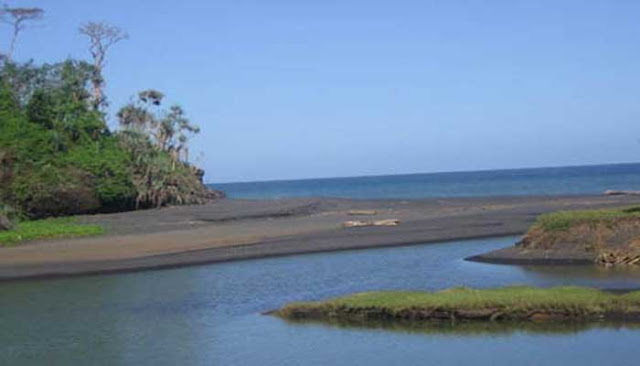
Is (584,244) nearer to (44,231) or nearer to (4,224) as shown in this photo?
(44,231)

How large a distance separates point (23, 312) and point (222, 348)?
9001 millimetres

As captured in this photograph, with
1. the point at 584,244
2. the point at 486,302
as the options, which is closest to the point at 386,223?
the point at 584,244

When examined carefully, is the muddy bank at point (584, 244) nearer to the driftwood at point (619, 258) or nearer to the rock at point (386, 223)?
the driftwood at point (619, 258)

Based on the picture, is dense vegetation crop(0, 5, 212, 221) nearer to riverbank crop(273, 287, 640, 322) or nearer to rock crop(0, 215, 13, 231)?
rock crop(0, 215, 13, 231)

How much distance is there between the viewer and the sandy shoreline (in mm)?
36125

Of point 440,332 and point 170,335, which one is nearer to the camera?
point 440,332

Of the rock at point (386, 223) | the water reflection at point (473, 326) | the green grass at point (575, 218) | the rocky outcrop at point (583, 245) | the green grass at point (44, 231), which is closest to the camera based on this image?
the water reflection at point (473, 326)

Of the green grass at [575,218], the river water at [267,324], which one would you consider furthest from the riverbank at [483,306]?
the green grass at [575,218]

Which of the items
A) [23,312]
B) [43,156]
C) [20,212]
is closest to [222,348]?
[23,312]

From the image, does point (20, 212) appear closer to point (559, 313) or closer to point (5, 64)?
point (5, 64)

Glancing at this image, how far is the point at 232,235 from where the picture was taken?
1788 inches

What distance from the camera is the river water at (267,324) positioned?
17.4 m

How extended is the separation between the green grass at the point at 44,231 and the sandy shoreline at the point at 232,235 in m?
1.20

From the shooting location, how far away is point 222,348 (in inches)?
747
